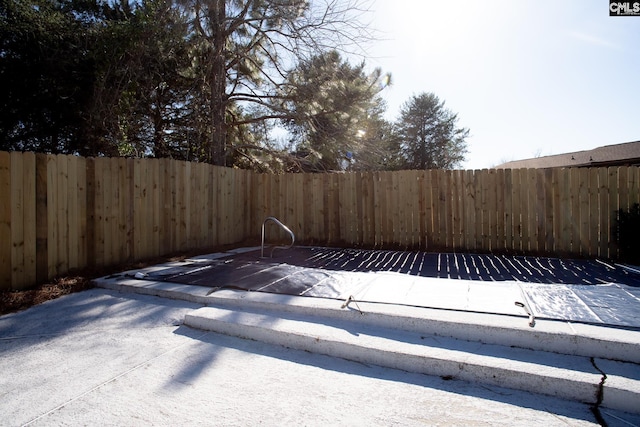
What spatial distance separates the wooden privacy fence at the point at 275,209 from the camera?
406cm

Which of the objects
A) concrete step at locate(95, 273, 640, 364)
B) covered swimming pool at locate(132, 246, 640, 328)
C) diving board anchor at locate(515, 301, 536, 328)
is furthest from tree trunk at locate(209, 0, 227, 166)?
diving board anchor at locate(515, 301, 536, 328)

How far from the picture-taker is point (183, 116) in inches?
358

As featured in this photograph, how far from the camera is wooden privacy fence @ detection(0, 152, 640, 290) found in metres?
4.06

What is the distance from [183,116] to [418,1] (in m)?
6.40

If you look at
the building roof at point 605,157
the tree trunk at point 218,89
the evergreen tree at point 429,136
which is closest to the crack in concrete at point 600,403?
the tree trunk at point 218,89

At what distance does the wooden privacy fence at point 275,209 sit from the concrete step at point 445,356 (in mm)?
2501

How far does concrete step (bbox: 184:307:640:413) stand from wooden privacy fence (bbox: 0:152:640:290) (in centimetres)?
250

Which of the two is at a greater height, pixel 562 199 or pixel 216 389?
pixel 562 199

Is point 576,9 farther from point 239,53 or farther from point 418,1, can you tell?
point 239,53

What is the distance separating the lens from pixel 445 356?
2.25 metres

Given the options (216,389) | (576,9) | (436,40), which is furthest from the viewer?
(436,40)

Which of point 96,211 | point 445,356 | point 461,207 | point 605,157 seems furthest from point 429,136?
point 445,356

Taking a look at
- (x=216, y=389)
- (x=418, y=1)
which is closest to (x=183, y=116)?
(x=418, y=1)

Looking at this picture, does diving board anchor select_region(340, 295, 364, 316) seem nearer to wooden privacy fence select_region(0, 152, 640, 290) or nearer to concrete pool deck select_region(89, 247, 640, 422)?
concrete pool deck select_region(89, 247, 640, 422)
